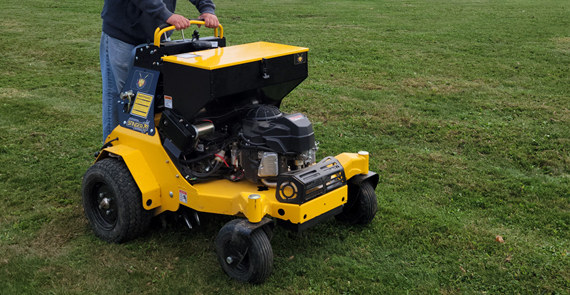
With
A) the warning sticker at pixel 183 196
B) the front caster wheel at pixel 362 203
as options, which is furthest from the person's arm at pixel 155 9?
the front caster wheel at pixel 362 203

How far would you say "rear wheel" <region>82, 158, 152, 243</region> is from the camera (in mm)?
4051

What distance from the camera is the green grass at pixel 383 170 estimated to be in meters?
3.79

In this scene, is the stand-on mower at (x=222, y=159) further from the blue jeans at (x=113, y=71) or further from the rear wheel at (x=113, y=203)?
the blue jeans at (x=113, y=71)

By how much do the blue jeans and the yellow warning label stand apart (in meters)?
0.31

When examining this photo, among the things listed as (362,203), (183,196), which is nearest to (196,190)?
(183,196)

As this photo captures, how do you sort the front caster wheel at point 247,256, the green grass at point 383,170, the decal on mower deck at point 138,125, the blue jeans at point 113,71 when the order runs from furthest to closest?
the blue jeans at point 113,71 < the decal on mower deck at point 138,125 < the green grass at point 383,170 < the front caster wheel at point 247,256

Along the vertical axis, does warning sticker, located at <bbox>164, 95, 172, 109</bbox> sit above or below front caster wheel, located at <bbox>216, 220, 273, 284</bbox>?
above

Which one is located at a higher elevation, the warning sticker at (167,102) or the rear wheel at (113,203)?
the warning sticker at (167,102)

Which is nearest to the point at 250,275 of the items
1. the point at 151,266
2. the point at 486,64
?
the point at 151,266

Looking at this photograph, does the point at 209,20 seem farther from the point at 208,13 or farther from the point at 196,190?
the point at 196,190

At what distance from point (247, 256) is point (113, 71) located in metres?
2.10

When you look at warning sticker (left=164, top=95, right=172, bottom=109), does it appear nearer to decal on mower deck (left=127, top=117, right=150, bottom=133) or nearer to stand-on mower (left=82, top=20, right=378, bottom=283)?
stand-on mower (left=82, top=20, right=378, bottom=283)

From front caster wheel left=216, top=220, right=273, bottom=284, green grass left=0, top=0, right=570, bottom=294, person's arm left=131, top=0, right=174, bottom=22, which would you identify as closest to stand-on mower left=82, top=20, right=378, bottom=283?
front caster wheel left=216, top=220, right=273, bottom=284

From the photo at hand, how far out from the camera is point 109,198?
427 cm
